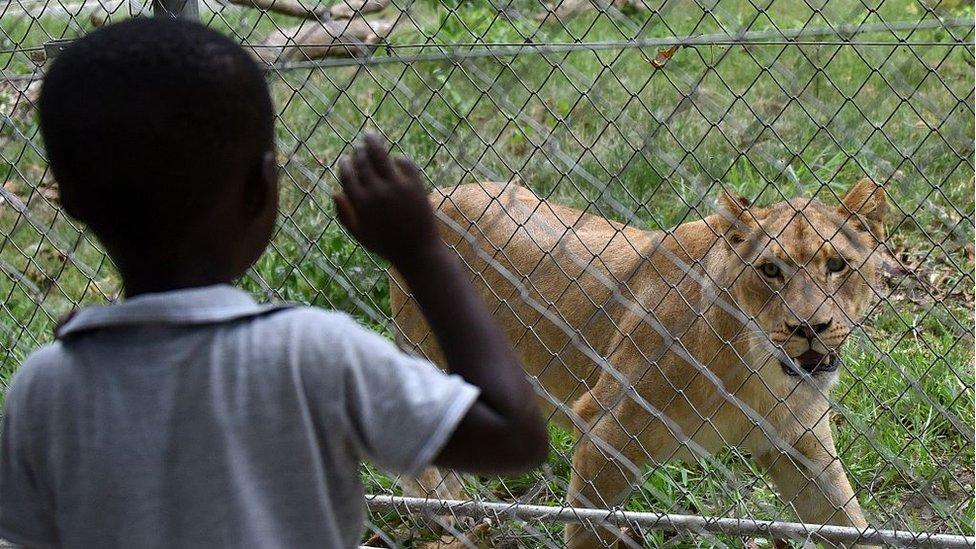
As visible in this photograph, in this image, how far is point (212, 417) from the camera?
1.42 metres

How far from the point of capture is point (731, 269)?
3.89 metres

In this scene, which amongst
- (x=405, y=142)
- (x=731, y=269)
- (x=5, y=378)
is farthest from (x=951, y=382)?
(x=5, y=378)

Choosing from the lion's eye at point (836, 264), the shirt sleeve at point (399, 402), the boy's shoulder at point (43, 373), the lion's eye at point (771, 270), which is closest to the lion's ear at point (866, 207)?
the lion's eye at point (836, 264)

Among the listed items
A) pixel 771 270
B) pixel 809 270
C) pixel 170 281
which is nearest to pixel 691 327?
pixel 771 270

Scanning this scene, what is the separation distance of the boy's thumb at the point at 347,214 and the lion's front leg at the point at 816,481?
100 inches

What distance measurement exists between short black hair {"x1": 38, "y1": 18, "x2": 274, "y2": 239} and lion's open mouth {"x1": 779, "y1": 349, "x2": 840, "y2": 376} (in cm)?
258

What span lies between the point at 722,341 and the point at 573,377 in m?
0.69

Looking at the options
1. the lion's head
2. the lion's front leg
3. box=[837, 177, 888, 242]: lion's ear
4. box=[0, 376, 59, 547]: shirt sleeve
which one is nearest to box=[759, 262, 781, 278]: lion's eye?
the lion's head

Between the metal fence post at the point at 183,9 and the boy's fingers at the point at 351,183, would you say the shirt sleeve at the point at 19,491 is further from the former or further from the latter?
the metal fence post at the point at 183,9

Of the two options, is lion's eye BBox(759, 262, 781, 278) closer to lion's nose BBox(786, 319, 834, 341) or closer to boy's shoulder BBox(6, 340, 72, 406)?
lion's nose BBox(786, 319, 834, 341)

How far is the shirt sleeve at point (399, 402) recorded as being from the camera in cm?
136

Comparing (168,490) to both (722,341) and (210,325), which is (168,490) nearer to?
(210,325)

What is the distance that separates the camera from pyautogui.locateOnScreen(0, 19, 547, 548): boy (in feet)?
4.61

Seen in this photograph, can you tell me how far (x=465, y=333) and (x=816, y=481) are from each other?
2.67m
